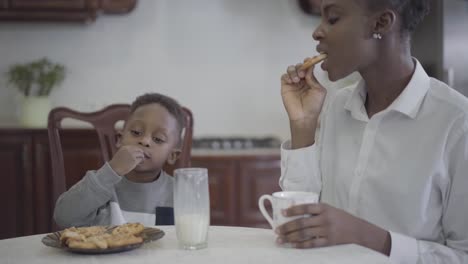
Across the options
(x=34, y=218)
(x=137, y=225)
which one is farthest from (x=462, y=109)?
(x=34, y=218)

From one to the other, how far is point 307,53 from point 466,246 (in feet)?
8.31

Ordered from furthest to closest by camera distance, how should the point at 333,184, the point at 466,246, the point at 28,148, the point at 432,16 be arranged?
the point at 432,16
the point at 28,148
the point at 333,184
the point at 466,246

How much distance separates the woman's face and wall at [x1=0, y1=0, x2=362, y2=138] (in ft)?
7.48

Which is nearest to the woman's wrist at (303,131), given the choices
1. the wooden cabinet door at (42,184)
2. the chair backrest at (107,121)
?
the chair backrest at (107,121)

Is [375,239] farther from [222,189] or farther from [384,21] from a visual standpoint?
[222,189]

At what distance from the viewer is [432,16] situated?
319 centimetres

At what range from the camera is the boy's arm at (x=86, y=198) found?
1.36m

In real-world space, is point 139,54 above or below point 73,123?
above

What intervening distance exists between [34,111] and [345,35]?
7.65 ft

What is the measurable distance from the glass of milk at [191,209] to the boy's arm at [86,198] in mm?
399

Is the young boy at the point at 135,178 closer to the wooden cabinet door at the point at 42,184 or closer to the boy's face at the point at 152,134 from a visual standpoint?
the boy's face at the point at 152,134

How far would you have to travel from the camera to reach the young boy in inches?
54.1

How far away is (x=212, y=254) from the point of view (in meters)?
0.98

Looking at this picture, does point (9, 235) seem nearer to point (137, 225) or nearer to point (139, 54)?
point (139, 54)
